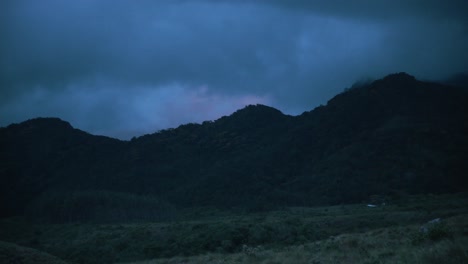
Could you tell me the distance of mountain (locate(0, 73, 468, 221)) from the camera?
97.8 metres

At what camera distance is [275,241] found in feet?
130

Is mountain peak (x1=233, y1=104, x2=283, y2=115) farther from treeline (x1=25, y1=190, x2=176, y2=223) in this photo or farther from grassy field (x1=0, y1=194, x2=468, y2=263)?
→ grassy field (x1=0, y1=194, x2=468, y2=263)

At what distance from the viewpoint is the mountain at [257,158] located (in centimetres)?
9781

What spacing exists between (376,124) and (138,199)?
75875 millimetres

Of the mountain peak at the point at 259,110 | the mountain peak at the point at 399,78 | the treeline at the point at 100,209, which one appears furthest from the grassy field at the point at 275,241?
the mountain peak at the point at 259,110

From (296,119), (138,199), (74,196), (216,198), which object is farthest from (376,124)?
(74,196)

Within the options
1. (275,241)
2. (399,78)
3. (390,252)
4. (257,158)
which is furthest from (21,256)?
(399,78)

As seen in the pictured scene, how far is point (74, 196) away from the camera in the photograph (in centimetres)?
9962

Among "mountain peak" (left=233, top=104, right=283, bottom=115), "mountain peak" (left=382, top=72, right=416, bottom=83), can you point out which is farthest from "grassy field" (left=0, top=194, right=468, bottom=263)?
"mountain peak" (left=233, top=104, right=283, bottom=115)

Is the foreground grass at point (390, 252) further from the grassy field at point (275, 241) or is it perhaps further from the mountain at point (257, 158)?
the mountain at point (257, 158)

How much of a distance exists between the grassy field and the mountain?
74.0 ft

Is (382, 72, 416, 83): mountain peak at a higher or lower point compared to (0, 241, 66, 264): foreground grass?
higher

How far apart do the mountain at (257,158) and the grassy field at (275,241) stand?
74.0 feet

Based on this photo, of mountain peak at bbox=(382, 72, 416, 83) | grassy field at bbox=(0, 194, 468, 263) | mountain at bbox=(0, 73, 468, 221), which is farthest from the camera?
mountain peak at bbox=(382, 72, 416, 83)
